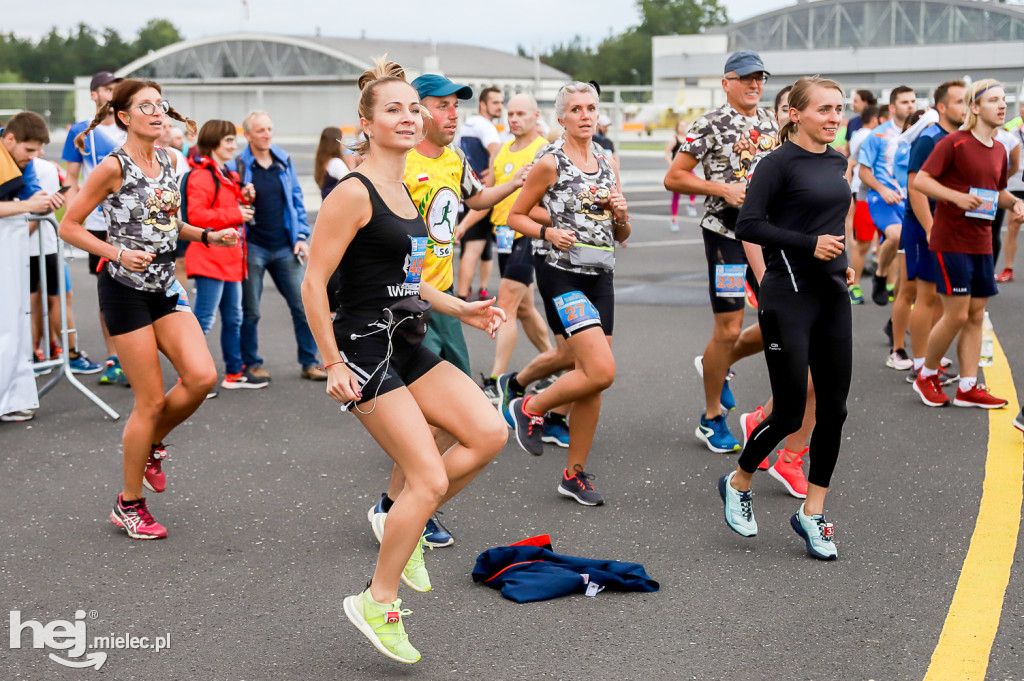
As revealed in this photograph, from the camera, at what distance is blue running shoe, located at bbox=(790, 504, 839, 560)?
4797 millimetres

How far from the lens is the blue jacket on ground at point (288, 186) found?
28.2 ft

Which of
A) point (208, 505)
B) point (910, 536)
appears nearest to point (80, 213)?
point (208, 505)

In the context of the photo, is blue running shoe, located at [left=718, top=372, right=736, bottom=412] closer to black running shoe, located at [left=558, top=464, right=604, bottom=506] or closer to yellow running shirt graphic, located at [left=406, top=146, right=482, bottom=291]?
black running shoe, located at [left=558, top=464, right=604, bottom=506]

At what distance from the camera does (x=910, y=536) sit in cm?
508

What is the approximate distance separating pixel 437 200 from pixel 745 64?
2.05m

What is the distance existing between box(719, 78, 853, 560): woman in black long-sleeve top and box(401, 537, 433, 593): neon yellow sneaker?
1507 millimetres

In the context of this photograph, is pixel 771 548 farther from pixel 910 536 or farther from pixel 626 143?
pixel 626 143

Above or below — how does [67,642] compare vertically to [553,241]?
below

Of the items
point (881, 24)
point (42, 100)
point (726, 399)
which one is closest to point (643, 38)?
point (881, 24)

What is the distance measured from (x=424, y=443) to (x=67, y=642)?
1.48 m

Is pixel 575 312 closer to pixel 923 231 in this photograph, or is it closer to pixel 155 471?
pixel 155 471

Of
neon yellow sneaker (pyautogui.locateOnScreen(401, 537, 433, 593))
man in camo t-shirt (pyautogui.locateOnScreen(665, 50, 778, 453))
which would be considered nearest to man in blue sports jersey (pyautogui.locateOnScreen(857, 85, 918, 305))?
man in camo t-shirt (pyautogui.locateOnScreen(665, 50, 778, 453))

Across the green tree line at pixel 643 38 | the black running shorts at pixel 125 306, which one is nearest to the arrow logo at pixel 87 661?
the black running shorts at pixel 125 306

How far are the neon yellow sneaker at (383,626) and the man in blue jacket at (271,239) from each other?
4.84 m
